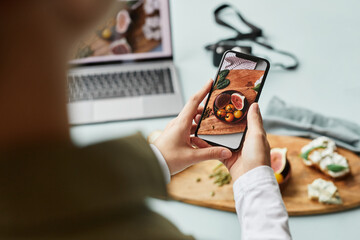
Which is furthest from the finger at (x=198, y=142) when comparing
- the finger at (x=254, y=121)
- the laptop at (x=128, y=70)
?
the laptop at (x=128, y=70)

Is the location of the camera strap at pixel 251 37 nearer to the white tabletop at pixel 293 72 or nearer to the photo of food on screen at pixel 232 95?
the white tabletop at pixel 293 72

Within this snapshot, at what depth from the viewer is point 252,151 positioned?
2.35 feet

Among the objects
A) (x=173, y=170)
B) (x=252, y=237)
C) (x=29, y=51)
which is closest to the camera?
(x=29, y=51)

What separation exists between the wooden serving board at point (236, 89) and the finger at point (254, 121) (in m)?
0.03

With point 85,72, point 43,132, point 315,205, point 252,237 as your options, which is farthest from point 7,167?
point 85,72

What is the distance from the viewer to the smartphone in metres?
0.80

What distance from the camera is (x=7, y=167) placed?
13.3 inches

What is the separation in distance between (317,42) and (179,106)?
0.60 m

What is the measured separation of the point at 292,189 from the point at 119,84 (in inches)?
24.8

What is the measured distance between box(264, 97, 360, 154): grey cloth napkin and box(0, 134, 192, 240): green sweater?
0.67m

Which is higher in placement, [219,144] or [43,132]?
[43,132]

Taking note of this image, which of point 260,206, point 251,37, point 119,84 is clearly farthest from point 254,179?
point 251,37

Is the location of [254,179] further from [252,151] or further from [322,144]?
[322,144]

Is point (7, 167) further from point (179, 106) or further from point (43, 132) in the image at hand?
point (179, 106)
